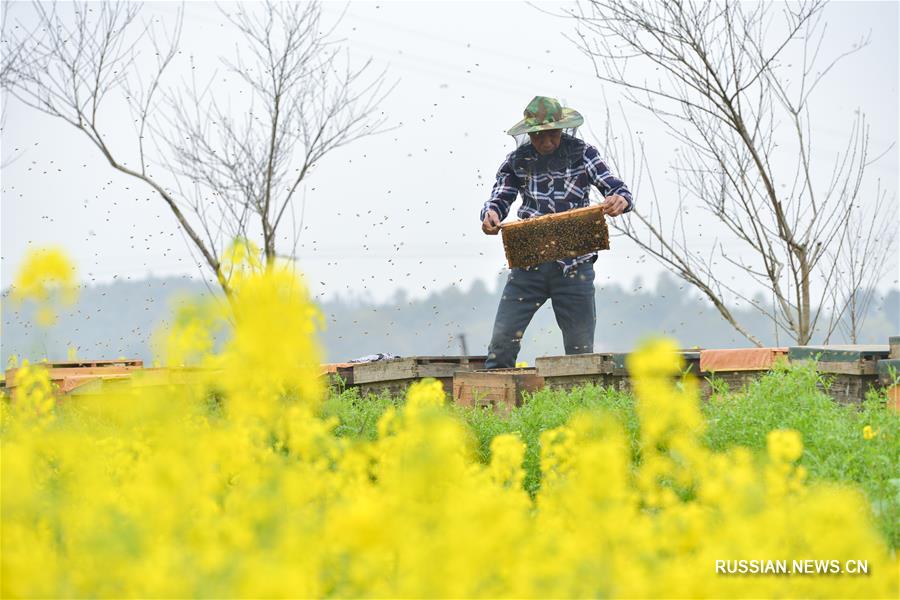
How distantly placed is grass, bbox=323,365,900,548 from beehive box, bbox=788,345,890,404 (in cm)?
11

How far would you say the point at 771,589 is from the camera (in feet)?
7.81

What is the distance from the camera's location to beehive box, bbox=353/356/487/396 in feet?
25.1

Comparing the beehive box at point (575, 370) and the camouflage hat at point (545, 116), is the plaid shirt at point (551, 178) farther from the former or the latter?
the beehive box at point (575, 370)

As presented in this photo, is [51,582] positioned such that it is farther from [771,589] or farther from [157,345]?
[771,589]

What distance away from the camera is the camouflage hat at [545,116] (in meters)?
7.58

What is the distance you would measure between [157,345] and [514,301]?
4791 mm

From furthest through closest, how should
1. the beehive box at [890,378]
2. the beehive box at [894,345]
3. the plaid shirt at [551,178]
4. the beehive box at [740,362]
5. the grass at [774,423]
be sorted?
the plaid shirt at [551,178]
the beehive box at [740,362]
the beehive box at [894,345]
the beehive box at [890,378]
the grass at [774,423]

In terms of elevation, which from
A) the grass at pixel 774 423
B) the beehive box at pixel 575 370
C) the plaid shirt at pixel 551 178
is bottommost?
the grass at pixel 774 423

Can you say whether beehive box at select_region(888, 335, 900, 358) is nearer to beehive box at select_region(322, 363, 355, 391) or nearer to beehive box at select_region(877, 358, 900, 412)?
beehive box at select_region(877, 358, 900, 412)

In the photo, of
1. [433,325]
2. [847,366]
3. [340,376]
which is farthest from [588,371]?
[433,325]

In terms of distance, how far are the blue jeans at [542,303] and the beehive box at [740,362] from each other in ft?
3.89

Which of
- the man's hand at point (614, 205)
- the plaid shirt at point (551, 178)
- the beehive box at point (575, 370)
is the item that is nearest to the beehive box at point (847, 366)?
the beehive box at point (575, 370)

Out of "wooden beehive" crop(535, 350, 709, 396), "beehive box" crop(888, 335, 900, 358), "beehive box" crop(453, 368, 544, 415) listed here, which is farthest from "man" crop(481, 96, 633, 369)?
"beehive box" crop(888, 335, 900, 358)

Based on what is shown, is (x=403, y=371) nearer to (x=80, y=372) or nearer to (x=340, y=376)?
(x=340, y=376)
